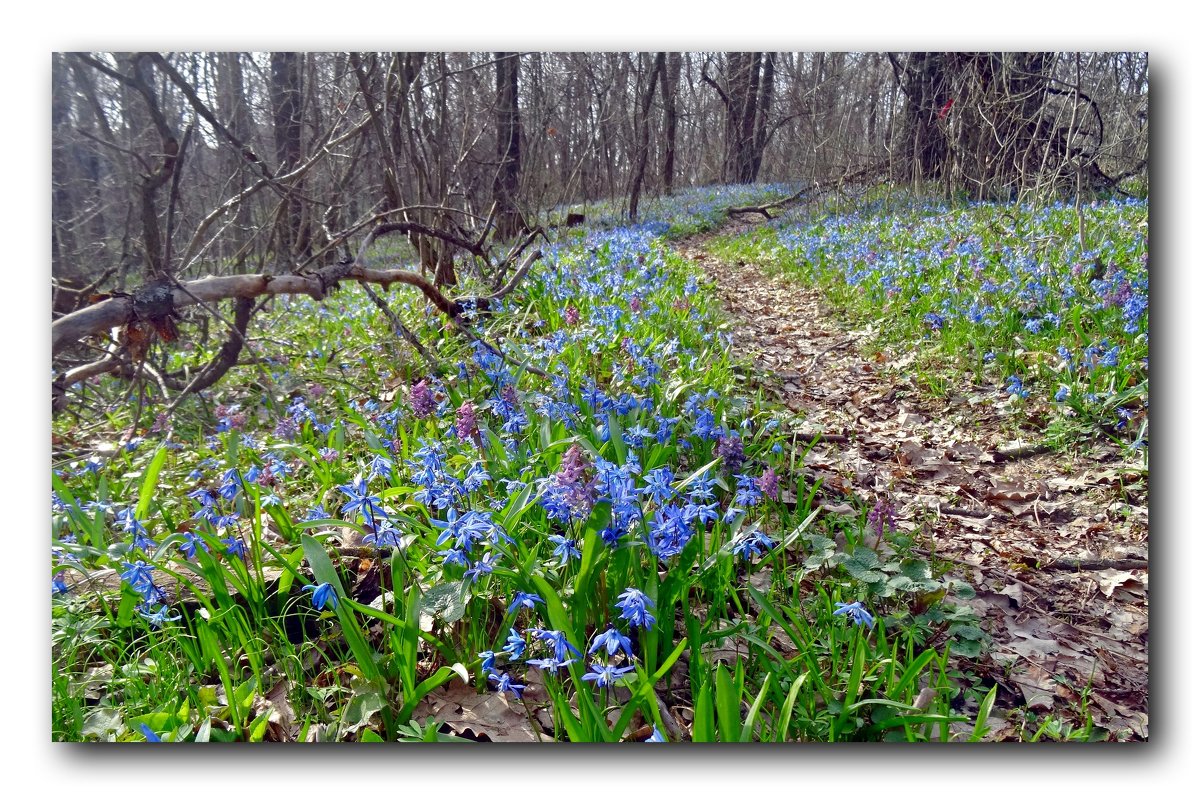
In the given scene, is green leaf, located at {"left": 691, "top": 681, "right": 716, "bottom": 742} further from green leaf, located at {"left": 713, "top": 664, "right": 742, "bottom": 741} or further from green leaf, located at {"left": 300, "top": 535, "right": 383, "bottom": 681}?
green leaf, located at {"left": 300, "top": 535, "right": 383, "bottom": 681}

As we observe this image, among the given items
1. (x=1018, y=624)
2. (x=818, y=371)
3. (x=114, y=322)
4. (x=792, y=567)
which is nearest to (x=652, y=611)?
(x=792, y=567)

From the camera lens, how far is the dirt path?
161 centimetres

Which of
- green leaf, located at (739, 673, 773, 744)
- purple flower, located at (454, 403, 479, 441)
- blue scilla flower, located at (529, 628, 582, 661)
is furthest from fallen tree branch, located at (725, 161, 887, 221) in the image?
blue scilla flower, located at (529, 628, 582, 661)

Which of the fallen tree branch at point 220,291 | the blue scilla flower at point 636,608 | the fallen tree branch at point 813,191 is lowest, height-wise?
the blue scilla flower at point 636,608

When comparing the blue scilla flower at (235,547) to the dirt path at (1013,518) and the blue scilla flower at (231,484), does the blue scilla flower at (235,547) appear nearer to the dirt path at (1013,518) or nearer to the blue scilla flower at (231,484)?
the blue scilla flower at (231,484)

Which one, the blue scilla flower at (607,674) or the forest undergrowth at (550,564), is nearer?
the blue scilla flower at (607,674)

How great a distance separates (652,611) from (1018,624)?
983mm

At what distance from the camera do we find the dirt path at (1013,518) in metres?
1.61

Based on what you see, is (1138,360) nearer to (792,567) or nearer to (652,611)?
(792,567)

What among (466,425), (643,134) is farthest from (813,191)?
→ (466,425)

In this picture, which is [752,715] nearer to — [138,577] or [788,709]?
[788,709]

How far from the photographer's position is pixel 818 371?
12.5 ft

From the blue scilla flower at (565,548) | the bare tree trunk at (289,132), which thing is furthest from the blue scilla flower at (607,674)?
the bare tree trunk at (289,132)

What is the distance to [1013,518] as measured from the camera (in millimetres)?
2131
